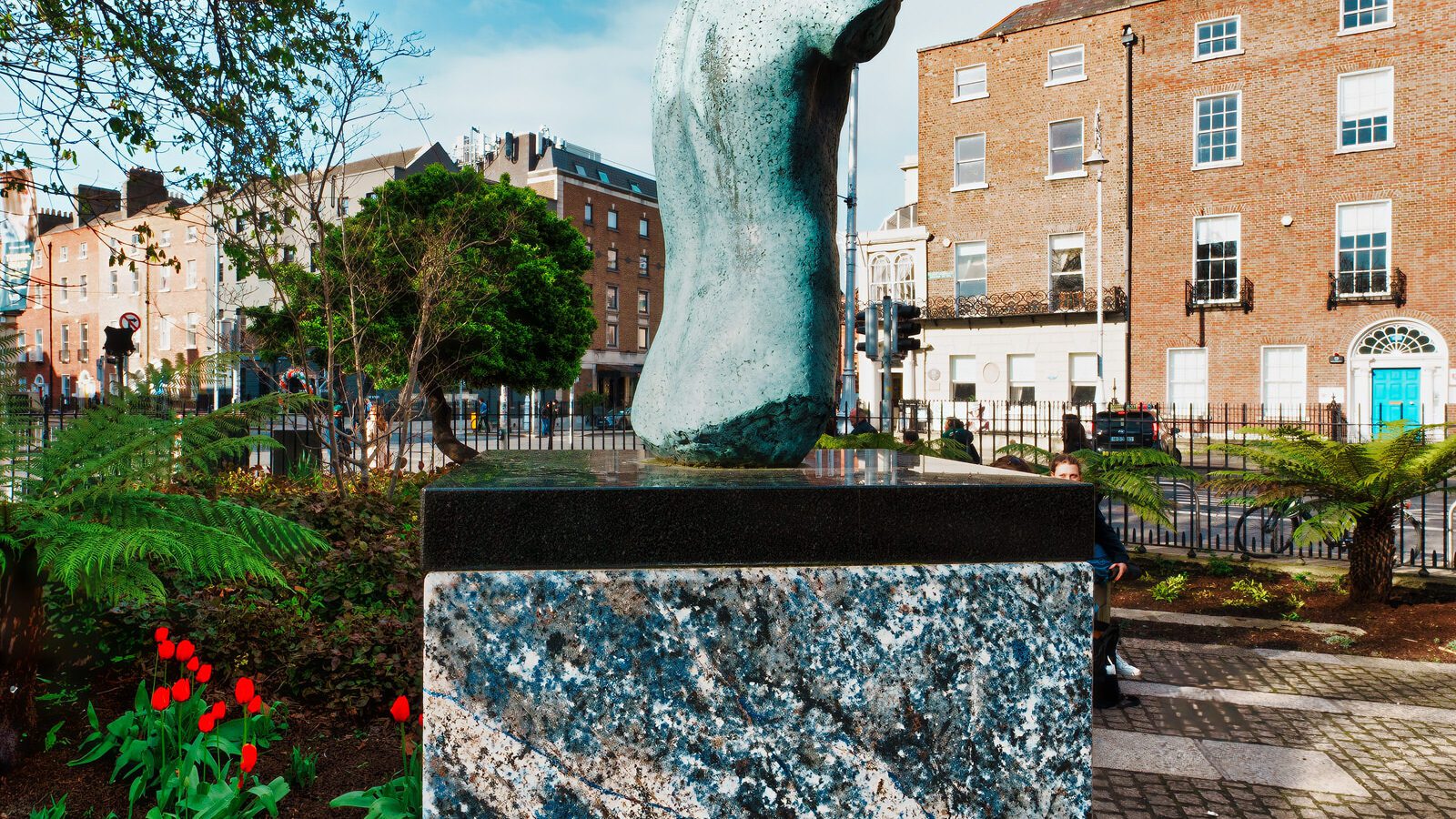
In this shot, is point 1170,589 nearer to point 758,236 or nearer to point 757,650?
point 758,236

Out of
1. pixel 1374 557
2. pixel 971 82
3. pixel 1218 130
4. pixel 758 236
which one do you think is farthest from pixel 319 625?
pixel 971 82

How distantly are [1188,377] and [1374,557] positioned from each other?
2305cm

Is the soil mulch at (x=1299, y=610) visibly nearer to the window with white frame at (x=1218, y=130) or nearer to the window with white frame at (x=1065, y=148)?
the window with white frame at (x=1218, y=130)

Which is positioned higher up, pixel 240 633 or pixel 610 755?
pixel 610 755

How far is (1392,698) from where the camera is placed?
5.59 m

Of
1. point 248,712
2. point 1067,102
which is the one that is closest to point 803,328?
point 248,712

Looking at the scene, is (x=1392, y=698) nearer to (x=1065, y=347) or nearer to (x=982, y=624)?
(x=982, y=624)

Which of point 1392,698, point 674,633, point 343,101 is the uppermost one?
point 343,101

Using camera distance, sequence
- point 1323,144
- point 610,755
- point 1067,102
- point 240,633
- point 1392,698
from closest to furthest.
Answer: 1. point 610,755
2. point 240,633
3. point 1392,698
4. point 1323,144
5. point 1067,102

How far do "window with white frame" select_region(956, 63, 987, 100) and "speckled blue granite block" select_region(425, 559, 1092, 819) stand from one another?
33.2 metres

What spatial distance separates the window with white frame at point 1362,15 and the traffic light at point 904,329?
20.0m

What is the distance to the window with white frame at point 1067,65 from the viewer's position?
30656 mm

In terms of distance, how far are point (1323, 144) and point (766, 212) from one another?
2986 cm

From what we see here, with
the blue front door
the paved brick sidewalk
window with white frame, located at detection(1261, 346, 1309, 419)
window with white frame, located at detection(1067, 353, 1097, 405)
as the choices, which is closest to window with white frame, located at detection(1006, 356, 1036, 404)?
window with white frame, located at detection(1067, 353, 1097, 405)
